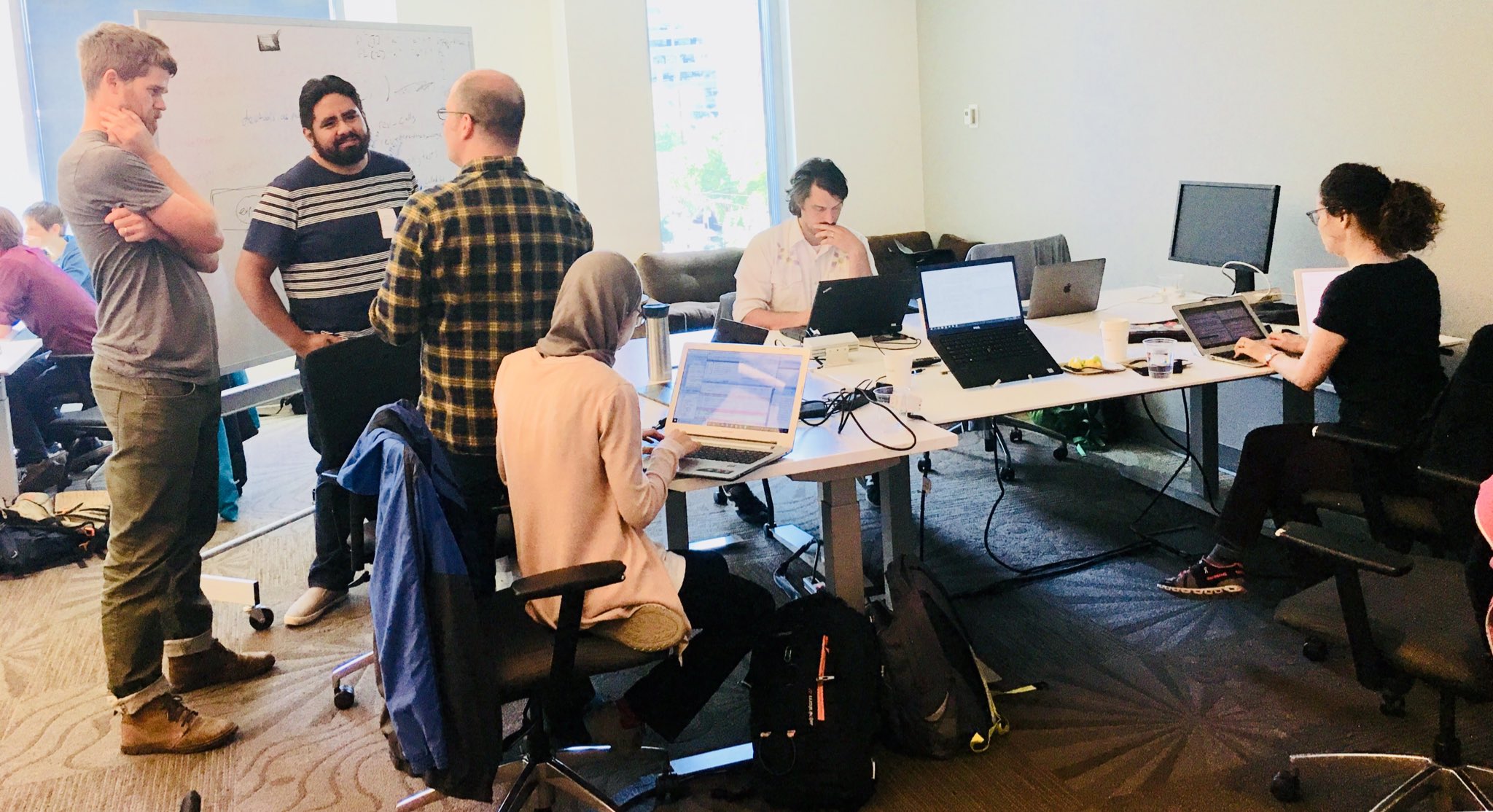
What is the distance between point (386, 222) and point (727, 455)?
140 cm

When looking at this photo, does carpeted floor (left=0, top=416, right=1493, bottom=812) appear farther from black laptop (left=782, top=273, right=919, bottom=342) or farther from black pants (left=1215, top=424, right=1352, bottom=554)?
black laptop (left=782, top=273, right=919, bottom=342)

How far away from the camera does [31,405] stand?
485 centimetres

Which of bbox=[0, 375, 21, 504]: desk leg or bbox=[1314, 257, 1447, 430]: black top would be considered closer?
bbox=[1314, 257, 1447, 430]: black top

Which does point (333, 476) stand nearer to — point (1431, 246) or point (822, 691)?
point (822, 691)

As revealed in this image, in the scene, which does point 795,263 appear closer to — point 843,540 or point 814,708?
point 843,540

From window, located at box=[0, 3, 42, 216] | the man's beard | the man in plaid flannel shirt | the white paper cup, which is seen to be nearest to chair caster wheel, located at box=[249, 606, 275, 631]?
the man in plaid flannel shirt

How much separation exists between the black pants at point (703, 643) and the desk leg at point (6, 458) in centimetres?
320

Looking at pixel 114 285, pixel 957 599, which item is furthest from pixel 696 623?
pixel 114 285

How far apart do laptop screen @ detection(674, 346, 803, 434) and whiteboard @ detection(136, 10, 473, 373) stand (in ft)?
Answer: 5.29

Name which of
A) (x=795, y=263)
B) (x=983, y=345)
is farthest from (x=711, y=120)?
(x=983, y=345)

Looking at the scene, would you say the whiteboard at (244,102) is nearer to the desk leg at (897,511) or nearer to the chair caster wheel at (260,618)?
the chair caster wheel at (260,618)

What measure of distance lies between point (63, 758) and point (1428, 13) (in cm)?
449

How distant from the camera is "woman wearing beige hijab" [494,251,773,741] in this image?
2018 mm

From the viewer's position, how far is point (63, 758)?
2.62 meters
